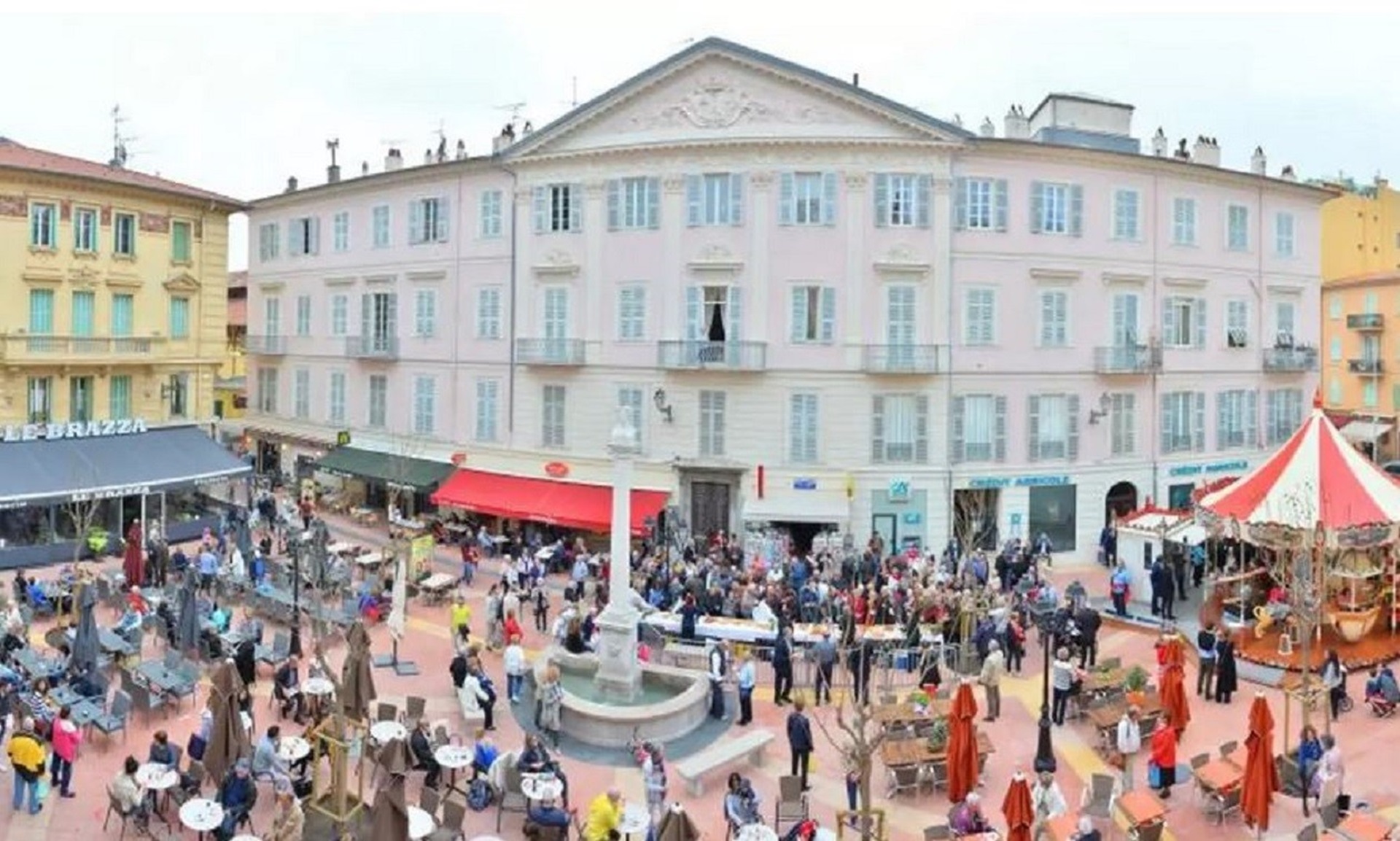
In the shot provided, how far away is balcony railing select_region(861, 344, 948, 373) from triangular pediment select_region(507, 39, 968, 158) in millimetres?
5722

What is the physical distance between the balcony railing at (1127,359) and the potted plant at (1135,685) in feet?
50.2

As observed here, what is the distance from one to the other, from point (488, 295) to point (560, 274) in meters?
3.07

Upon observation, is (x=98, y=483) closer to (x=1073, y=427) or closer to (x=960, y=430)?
(x=960, y=430)

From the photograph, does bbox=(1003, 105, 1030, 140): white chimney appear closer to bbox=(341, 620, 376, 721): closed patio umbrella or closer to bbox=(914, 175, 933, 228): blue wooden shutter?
bbox=(914, 175, 933, 228): blue wooden shutter

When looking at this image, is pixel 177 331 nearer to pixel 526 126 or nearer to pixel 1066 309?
pixel 526 126

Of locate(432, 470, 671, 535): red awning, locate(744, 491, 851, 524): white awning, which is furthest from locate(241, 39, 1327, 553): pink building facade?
locate(432, 470, 671, 535): red awning

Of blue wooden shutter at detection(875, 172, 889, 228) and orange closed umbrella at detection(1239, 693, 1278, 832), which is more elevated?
blue wooden shutter at detection(875, 172, 889, 228)

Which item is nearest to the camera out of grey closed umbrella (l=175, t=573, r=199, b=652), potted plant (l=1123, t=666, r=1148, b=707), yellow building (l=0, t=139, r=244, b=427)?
potted plant (l=1123, t=666, r=1148, b=707)

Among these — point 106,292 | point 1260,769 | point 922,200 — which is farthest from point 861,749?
point 106,292

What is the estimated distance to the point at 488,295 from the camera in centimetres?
3666

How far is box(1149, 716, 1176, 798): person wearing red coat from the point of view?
16031mm

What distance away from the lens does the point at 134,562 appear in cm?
2667

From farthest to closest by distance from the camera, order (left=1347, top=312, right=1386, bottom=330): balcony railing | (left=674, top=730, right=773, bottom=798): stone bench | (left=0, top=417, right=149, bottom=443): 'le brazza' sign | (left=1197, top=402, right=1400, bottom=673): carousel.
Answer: (left=1347, top=312, right=1386, bottom=330): balcony railing < (left=0, top=417, right=149, bottom=443): 'le brazza' sign < (left=1197, top=402, right=1400, bottom=673): carousel < (left=674, top=730, right=773, bottom=798): stone bench

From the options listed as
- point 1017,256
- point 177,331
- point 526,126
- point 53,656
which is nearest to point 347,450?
point 177,331
